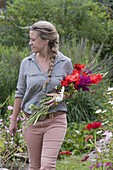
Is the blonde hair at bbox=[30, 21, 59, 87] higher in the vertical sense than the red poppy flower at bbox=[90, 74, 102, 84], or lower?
higher

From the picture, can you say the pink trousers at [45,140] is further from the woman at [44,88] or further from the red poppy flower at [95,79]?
the red poppy flower at [95,79]

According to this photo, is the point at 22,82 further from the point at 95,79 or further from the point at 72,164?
the point at 72,164

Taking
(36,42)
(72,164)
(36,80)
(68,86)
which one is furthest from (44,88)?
(72,164)

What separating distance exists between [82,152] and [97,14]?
212 inches

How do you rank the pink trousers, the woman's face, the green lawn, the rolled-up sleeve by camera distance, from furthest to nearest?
the green lawn → the rolled-up sleeve → the woman's face → the pink trousers

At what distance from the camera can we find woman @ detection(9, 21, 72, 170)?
450cm

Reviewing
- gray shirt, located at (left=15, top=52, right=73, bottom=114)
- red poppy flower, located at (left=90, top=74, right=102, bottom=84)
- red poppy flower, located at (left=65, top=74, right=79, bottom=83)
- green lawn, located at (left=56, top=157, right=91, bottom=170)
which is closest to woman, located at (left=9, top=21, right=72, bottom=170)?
gray shirt, located at (left=15, top=52, right=73, bottom=114)

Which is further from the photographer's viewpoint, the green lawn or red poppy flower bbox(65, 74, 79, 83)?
the green lawn

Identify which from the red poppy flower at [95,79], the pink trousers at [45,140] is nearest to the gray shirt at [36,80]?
the pink trousers at [45,140]

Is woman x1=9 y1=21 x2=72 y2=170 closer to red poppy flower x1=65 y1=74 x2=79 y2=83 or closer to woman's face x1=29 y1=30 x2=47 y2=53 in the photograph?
woman's face x1=29 y1=30 x2=47 y2=53

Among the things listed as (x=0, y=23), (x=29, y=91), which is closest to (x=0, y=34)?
(x=0, y=23)

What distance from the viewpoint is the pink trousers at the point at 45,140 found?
14.6 feet

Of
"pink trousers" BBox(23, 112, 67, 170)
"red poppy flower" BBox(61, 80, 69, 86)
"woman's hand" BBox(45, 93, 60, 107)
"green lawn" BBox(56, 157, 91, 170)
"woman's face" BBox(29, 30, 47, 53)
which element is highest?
"woman's face" BBox(29, 30, 47, 53)

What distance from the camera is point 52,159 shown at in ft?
14.6
